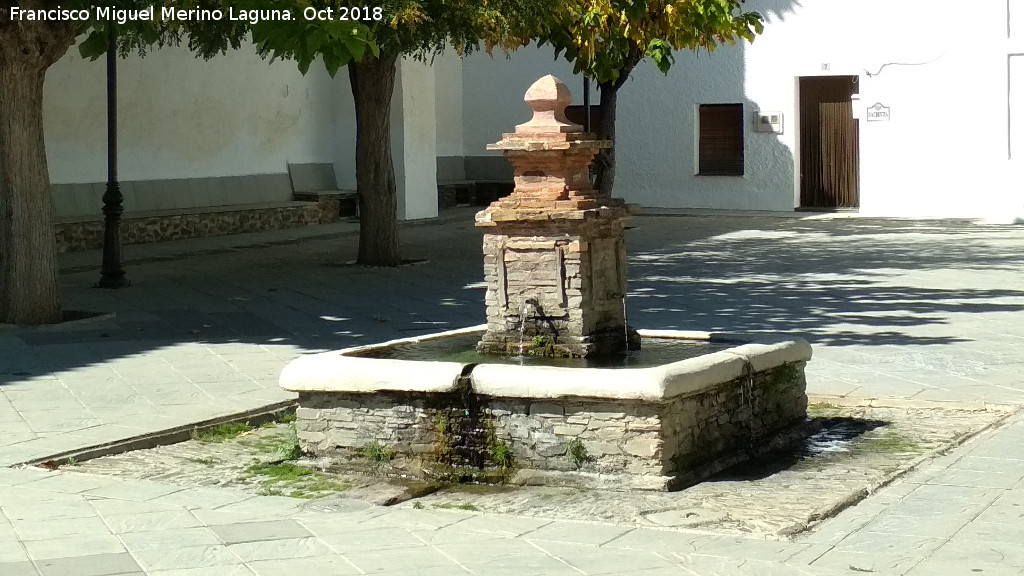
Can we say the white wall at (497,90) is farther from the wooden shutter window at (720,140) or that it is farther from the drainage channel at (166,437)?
the drainage channel at (166,437)

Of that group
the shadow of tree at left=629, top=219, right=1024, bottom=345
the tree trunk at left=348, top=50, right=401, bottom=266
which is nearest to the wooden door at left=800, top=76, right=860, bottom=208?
the shadow of tree at left=629, top=219, right=1024, bottom=345

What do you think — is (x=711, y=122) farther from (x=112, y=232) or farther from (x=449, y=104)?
(x=112, y=232)

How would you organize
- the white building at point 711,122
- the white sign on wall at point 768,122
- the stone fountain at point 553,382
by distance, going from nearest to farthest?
the stone fountain at point 553,382
the white building at point 711,122
the white sign on wall at point 768,122

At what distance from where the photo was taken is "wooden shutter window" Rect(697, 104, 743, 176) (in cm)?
2461

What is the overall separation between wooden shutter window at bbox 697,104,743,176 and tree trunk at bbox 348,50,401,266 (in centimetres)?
1013

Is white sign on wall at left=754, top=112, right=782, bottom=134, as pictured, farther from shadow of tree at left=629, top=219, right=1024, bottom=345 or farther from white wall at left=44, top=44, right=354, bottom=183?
white wall at left=44, top=44, right=354, bottom=183

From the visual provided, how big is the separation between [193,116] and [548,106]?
44.1 ft

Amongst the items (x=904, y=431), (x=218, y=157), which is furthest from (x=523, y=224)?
(x=218, y=157)

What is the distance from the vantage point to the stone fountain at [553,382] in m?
6.55

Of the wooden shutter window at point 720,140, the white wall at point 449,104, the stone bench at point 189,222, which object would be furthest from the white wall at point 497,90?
the stone bench at point 189,222

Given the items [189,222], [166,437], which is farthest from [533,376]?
[189,222]

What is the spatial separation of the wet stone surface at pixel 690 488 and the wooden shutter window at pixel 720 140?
16.9 metres

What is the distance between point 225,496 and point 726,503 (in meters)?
2.16

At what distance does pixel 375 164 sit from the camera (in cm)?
1570
